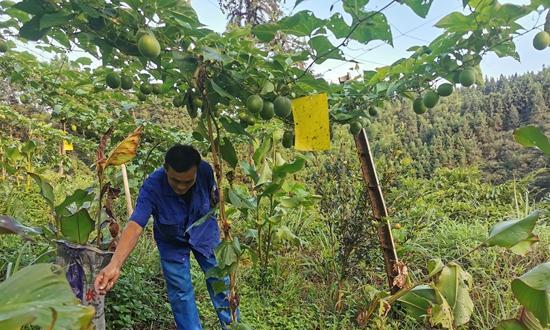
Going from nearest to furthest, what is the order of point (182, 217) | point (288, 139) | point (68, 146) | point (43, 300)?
point (43, 300)
point (288, 139)
point (182, 217)
point (68, 146)

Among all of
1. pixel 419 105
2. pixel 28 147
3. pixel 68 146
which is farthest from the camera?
pixel 28 147

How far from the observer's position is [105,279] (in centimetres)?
153

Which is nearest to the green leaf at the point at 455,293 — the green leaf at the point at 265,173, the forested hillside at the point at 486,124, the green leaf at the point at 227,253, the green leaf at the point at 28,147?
the green leaf at the point at 227,253

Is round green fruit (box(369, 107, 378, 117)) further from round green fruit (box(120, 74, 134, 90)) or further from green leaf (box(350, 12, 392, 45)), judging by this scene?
round green fruit (box(120, 74, 134, 90))

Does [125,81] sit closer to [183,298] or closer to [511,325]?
[183,298]

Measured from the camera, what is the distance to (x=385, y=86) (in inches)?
64.4

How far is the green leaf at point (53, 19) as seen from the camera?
1124 millimetres

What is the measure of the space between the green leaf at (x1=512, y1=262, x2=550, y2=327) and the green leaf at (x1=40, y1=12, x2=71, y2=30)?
1436 mm

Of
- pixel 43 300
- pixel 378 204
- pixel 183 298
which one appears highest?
pixel 43 300

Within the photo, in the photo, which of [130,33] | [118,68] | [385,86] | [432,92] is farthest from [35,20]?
[432,92]

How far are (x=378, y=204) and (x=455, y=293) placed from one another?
3.56 feet

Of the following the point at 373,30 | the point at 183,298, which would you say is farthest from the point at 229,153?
the point at 183,298

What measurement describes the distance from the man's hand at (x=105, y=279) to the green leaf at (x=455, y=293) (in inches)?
47.1

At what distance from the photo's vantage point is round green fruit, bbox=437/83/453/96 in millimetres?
1539
